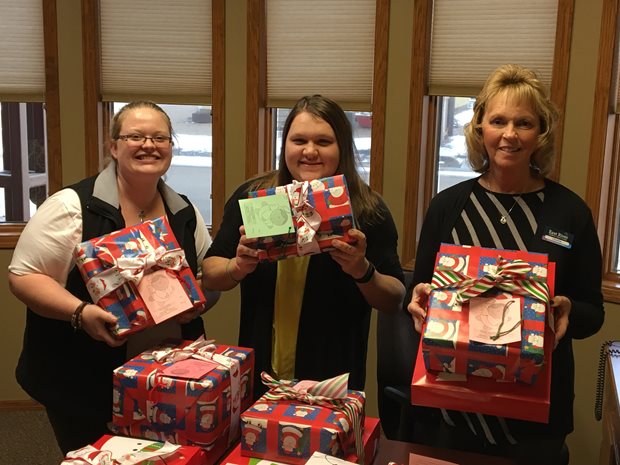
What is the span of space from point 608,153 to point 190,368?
2250 millimetres

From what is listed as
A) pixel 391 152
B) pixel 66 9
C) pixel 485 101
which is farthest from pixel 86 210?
pixel 66 9

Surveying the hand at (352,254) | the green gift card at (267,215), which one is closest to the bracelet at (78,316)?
the green gift card at (267,215)

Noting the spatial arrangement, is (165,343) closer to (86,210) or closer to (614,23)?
(86,210)

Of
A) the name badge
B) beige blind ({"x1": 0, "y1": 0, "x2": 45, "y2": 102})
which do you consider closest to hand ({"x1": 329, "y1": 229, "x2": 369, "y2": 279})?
the name badge

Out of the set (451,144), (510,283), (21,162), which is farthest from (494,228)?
(21,162)

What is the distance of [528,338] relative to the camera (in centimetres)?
135

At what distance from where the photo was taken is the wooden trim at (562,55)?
278 centimetres

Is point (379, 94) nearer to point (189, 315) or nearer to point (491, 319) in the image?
point (189, 315)

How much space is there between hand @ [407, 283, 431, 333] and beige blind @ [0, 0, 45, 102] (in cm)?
260

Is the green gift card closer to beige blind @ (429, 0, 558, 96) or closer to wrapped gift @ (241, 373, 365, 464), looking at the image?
wrapped gift @ (241, 373, 365, 464)

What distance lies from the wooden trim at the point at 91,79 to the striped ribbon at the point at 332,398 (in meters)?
2.36

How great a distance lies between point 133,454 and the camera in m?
1.29

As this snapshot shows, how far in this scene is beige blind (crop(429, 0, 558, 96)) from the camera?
2887 mm

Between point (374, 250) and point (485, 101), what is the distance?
0.49 meters
